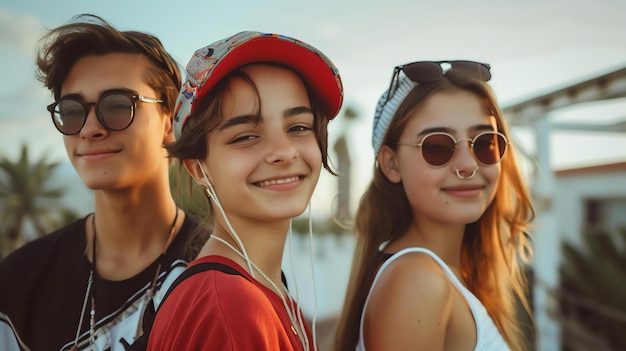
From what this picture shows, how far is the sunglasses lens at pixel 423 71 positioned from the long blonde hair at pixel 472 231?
3cm

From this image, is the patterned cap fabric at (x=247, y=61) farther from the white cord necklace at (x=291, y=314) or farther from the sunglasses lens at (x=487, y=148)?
the sunglasses lens at (x=487, y=148)

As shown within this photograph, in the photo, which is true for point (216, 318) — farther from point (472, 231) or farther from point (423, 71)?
point (472, 231)

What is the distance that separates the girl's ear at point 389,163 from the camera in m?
2.31

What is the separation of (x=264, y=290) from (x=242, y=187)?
1.01 ft

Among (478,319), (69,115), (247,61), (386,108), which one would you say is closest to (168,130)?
(69,115)

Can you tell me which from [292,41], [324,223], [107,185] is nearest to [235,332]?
[292,41]

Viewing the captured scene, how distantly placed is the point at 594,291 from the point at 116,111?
778 centimetres

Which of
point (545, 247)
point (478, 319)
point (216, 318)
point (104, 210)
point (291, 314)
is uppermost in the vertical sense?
point (104, 210)

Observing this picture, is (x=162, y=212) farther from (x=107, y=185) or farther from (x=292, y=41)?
(x=292, y=41)

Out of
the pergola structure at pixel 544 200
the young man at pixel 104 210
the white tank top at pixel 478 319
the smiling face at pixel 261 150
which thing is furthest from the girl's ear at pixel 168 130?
the pergola structure at pixel 544 200

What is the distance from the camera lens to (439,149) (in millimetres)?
2096

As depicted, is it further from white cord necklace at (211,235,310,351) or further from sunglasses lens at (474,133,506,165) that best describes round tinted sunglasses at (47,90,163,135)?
sunglasses lens at (474,133,506,165)

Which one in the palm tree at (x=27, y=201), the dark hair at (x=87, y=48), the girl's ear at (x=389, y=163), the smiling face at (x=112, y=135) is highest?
the dark hair at (x=87, y=48)

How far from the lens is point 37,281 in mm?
2062
